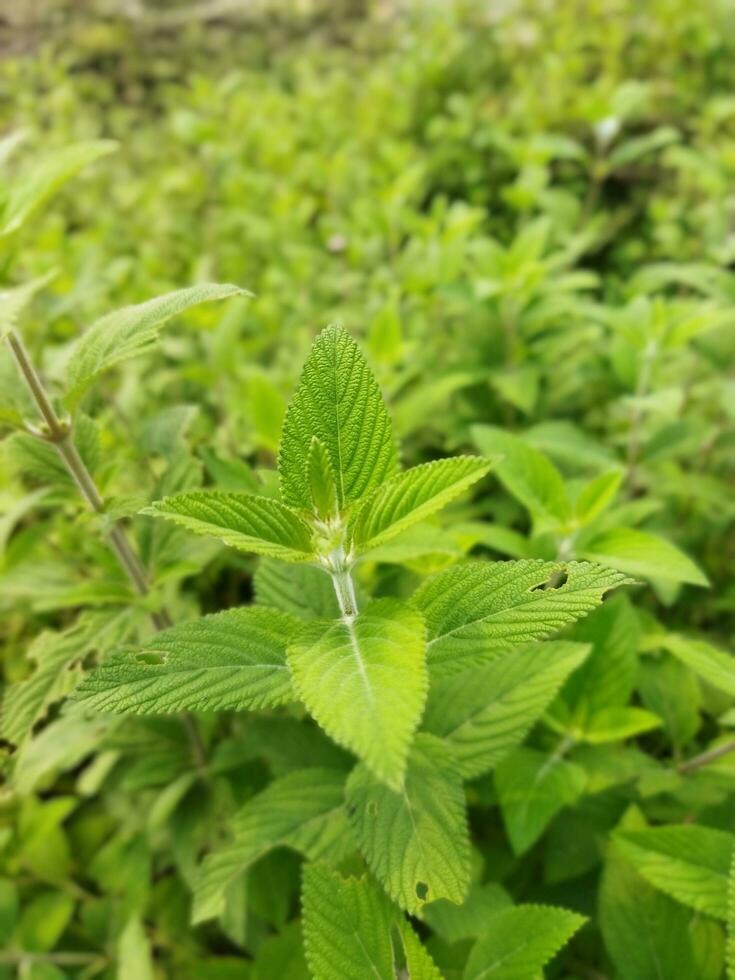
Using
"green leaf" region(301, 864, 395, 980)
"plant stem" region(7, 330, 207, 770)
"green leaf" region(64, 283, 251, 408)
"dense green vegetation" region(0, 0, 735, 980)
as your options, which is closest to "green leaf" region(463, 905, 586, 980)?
"dense green vegetation" region(0, 0, 735, 980)

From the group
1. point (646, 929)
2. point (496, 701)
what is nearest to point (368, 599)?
point (496, 701)

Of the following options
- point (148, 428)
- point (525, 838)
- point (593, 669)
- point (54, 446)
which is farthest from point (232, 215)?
point (525, 838)

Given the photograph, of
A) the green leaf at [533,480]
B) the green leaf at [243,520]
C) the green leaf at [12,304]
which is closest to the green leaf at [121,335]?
the green leaf at [12,304]

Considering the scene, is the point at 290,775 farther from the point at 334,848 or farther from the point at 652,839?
the point at 652,839

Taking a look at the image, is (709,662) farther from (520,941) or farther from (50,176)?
(50,176)

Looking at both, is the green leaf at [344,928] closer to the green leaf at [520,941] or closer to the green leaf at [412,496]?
the green leaf at [520,941]

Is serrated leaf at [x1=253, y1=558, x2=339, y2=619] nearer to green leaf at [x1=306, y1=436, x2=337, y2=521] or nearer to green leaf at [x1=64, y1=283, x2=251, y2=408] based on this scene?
green leaf at [x1=306, y1=436, x2=337, y2=521]
